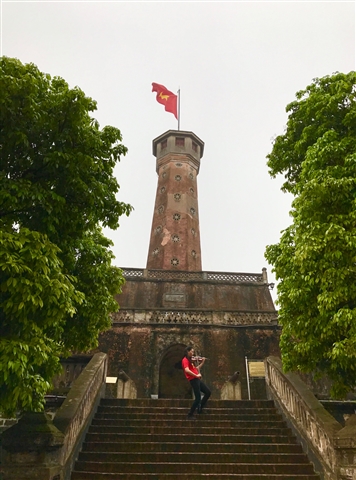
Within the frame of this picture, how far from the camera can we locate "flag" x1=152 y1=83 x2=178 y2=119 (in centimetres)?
3119

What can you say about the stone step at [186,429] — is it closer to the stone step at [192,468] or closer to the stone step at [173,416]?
the stone step at [173,416]

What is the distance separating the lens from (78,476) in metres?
6.56

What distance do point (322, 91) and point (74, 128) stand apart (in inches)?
233

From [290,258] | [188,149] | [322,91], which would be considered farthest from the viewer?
[188,149]

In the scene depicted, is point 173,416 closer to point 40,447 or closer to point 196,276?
point 40,447

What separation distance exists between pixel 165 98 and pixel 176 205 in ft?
31.3

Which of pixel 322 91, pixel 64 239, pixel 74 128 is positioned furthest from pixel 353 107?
pixel 64 239

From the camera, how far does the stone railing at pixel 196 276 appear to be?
75.1 ft

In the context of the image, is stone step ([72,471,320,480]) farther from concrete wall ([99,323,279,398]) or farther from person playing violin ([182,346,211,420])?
concrete wall ([99,323,279,398])

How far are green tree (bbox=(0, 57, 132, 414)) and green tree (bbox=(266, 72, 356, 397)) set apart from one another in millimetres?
3402

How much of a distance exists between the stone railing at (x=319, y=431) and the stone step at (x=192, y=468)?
0.48m

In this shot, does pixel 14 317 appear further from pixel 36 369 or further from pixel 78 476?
pixel 78 476

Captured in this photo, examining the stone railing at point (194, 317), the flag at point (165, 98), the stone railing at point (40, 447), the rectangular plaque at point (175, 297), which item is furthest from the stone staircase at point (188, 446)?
the flag at point (165, 98)

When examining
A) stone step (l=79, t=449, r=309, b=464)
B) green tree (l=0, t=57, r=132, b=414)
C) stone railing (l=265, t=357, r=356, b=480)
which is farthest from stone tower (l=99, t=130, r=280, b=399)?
green tree (l=0, t=57, r=132, b=414)
